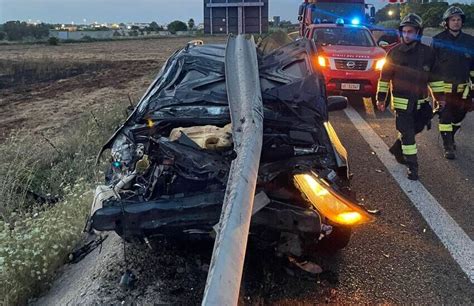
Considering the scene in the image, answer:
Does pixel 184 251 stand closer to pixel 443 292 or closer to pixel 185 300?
pixel 185 300

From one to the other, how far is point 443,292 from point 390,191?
6.35 feet

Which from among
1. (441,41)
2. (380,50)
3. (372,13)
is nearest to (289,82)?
(441,41)

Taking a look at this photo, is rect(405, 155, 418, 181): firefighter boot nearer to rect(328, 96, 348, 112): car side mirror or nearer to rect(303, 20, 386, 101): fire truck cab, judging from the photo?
rect(328, 96, 348, 112): car side mirror

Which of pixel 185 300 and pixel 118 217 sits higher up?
pixel 118 217

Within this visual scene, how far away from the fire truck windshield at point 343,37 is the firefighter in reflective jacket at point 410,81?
17.2 feet

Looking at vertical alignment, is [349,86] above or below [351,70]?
below

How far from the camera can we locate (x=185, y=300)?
3041mm

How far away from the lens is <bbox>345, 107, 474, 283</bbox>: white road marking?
364cm

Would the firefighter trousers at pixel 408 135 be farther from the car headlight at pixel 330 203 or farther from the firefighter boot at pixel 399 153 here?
the car headlight at pixel 330 203

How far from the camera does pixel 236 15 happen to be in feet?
65.7

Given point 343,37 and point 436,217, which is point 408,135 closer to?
point 436,217

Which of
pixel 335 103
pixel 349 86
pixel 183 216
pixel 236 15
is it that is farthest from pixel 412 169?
pixel 236 15

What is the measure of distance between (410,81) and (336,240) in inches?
110

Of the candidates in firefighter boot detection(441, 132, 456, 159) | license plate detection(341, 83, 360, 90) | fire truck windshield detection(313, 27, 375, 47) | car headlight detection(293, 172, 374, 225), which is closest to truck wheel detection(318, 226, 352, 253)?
car headlight detection(293, 172, 374, 225)
